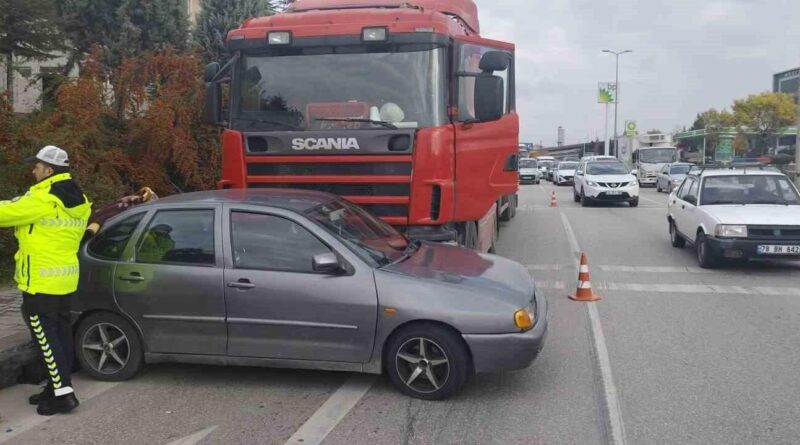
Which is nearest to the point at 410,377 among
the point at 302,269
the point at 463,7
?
the point at 302,269

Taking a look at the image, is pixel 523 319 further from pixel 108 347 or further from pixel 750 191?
pixel 750 191

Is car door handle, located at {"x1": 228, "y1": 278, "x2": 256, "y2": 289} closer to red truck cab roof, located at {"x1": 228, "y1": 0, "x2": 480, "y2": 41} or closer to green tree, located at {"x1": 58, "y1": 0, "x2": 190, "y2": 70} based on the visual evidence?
red truck cab roof, located at {"x1": 228, "y1": 0, "x2": 480, "y2": 41}

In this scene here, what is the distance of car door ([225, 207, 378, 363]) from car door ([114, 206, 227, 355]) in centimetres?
13

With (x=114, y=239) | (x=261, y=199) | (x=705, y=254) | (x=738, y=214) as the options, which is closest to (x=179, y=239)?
(x=114, y=239)

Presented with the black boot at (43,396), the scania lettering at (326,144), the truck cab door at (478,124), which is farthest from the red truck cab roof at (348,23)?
the black boot at (43,396)

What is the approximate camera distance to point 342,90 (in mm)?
7078

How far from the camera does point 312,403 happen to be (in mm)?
4832

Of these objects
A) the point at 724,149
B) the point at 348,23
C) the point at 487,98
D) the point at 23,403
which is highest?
the point at 348,23

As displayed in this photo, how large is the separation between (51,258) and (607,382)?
4065mm

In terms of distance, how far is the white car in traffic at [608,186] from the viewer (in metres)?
21.9

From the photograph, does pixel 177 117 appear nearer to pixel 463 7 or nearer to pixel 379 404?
pixel 463 7

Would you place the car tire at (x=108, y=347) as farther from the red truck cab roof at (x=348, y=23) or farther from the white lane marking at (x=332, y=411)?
the red truck cab roof at (x=348, y=23)

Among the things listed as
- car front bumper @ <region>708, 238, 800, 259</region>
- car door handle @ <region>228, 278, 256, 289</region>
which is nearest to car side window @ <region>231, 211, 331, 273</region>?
car door handle @ <region>228, 278, 256, 289</region>

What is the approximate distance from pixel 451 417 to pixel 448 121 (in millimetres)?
3314
